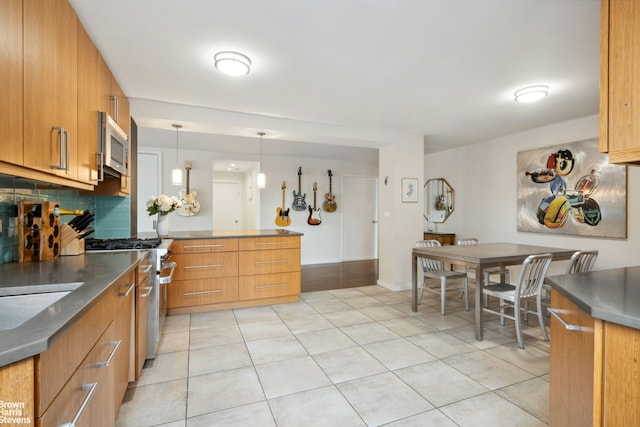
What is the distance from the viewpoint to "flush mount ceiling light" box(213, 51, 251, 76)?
2232 millimetres

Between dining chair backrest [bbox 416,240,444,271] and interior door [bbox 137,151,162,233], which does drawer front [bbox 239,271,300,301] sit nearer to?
dining chair backrest [bbox 416,240,444,271]

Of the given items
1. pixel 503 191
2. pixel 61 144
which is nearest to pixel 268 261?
pixel 61 144

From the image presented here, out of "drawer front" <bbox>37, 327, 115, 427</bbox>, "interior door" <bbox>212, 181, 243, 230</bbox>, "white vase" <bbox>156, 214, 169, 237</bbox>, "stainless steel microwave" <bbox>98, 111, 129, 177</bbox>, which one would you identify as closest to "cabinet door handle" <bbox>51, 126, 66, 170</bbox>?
"stainless steel microwave" <bbox>98, 111, 129, 177</bbox>

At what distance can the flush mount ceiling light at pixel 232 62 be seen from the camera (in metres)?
2.23

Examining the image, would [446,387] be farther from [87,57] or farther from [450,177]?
[450,177]

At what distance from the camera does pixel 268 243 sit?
372 cm

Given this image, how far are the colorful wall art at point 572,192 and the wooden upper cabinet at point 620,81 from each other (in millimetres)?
2914

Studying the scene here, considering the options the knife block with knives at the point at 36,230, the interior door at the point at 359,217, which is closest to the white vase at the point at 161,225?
the knife block with knives at the point at 36,230

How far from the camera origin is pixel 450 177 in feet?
18.6

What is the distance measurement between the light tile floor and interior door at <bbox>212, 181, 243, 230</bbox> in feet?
15.2

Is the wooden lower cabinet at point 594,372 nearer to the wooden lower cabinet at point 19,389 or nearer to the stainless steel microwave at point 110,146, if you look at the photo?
the wooden lower cabinet at point 19,389

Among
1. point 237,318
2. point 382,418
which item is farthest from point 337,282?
point 382,418

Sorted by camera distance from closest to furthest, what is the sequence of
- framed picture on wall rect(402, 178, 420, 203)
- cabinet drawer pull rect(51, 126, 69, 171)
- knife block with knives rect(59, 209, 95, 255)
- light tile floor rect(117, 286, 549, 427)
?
cabinet drawer pull rect(51, 126, 69, 171) → light tile floor rect(117, 286, 549, 427) → knife block with knives rect(59, 209, 95, 255) → framed picture on wall rect(402, 178, 420, 203)

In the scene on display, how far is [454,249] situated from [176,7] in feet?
10.6
